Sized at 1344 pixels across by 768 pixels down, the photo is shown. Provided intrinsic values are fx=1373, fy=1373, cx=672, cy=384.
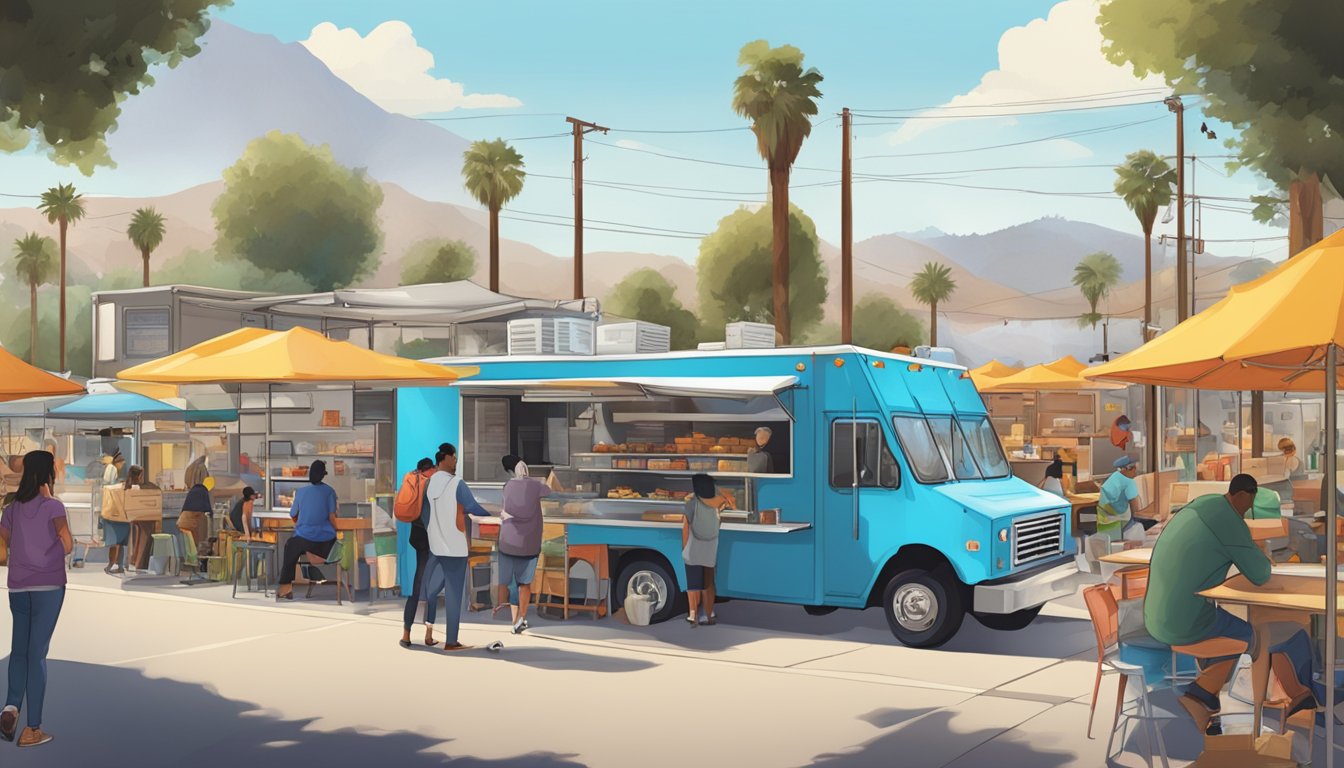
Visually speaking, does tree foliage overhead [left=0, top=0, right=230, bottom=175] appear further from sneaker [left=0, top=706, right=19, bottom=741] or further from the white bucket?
the white bucket

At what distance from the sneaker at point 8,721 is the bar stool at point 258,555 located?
6935mm

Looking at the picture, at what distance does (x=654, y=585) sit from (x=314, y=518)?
12.9ft

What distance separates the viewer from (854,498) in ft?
41.0

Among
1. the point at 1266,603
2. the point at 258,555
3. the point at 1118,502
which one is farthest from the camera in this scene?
the point at 258,555

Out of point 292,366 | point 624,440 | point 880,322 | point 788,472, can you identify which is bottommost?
point 788,472

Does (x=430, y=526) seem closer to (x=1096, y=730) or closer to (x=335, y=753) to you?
(x=335, y=753)

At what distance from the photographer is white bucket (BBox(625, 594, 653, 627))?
13242 millimetres

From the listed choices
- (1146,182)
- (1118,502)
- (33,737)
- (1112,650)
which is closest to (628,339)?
(1118,502)

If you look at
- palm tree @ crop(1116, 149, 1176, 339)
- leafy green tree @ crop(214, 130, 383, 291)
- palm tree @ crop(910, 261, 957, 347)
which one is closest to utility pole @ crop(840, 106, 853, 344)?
palm tree @ crop(1116, 149, 1176, 339)

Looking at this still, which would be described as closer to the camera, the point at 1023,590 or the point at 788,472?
the point at 1023,590

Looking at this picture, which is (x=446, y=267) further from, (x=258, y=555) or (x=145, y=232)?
(x=258, y=555)

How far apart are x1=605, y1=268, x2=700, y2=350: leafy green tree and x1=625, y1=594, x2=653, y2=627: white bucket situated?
253 ft

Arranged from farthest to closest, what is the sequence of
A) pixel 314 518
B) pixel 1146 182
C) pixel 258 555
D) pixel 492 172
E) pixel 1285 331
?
1. pixel 1146 182
2. pixel 492 172
3. pixel 258 555
4. pixel 314 518
5. pixel 1285 331

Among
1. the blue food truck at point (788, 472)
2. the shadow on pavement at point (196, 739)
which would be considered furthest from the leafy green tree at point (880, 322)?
the shadow on pavement at point (196, 739)
